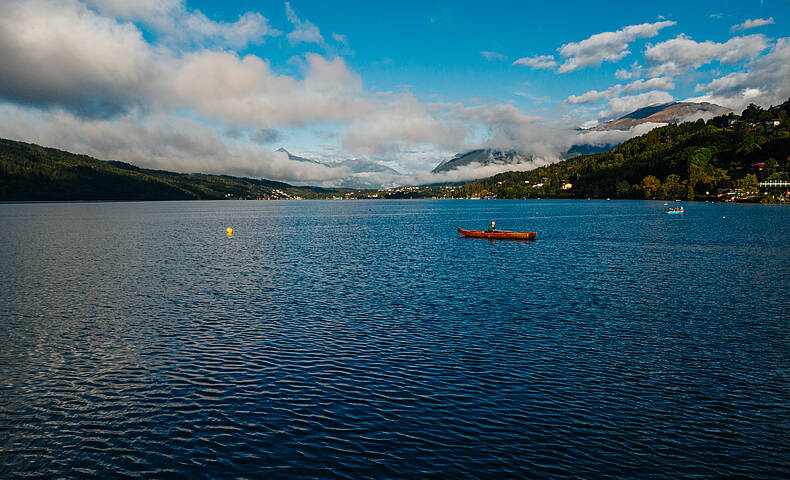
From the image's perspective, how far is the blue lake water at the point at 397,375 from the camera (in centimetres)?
1920

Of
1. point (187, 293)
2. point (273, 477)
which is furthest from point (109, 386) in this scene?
point (187, 293)

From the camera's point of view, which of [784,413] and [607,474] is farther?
[784,413]

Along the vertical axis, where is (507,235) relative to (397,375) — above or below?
above

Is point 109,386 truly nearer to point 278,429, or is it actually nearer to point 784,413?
point 278,429

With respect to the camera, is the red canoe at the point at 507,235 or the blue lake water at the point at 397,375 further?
the red canoe at the point at 507,235

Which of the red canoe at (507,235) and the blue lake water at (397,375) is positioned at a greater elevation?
the red canoe at (507,235)

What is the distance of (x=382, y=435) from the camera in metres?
20.9

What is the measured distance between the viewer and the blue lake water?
1920 centimetres

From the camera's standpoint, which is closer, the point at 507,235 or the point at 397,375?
the point at 397,375

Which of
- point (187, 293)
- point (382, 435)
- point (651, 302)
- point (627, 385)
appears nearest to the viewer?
point (382, 435)

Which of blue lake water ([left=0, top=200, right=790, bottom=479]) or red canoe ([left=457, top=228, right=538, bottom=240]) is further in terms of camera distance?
red canoe ([left=457, top=228, right=538, bottom=240])

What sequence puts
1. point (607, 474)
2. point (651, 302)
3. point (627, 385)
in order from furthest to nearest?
1. point (651, 302)
2. point (627, 385)
3. point (607, 474)

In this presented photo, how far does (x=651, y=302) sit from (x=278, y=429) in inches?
1596

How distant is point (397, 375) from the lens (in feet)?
91.8
